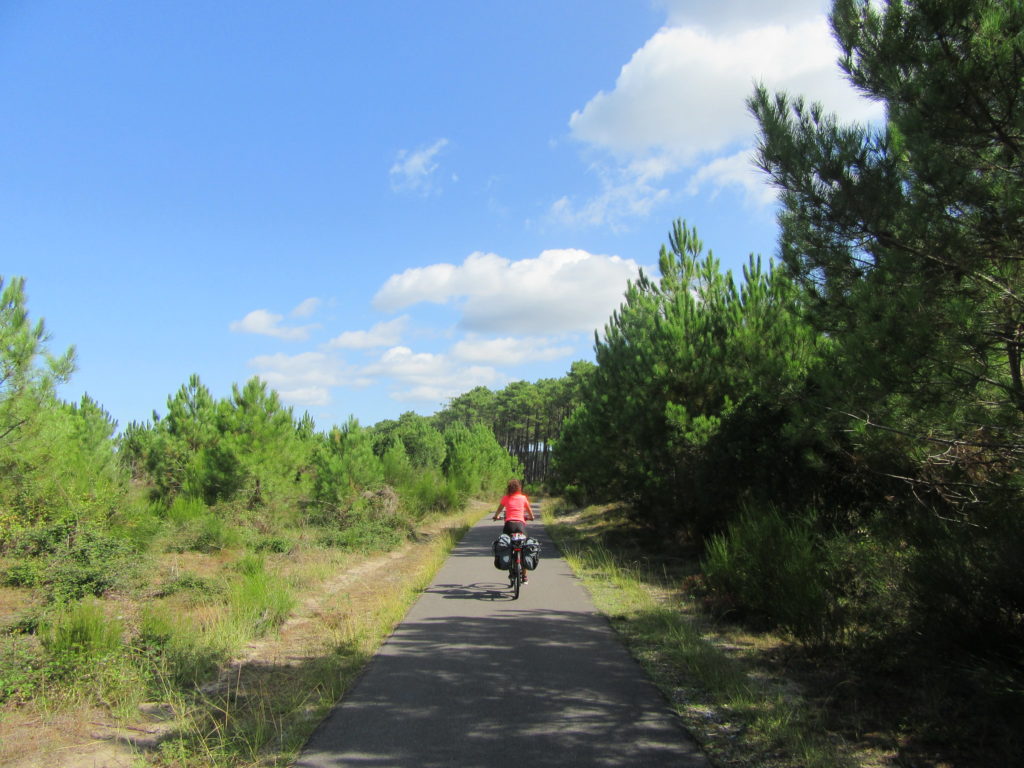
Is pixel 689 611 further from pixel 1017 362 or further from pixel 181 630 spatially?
pixel 181 630

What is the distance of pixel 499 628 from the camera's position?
7.41 meters

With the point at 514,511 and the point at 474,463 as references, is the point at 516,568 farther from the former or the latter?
the point at 474,463

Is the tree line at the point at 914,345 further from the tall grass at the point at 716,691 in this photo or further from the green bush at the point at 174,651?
the green bush at the point at 174,651

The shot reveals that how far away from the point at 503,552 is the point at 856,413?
19.8ft

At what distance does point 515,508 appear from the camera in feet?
33.9

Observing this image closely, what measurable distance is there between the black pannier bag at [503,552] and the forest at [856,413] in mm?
3017

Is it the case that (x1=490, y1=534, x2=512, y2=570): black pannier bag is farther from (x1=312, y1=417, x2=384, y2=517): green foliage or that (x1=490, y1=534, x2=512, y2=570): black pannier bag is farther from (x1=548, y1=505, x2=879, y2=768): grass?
(x1=312, y1=417, x2=384, y2=517): green foliage

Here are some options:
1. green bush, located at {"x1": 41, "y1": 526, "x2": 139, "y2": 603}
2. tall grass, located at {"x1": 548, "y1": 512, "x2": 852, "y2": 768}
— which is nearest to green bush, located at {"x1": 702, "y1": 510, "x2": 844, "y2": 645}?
tall grass, located at {"x1": 548, "y1": 512, "x2": 852, "y2": 768}

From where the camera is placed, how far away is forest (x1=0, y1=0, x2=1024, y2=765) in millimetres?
4145

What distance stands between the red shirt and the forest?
3.05 m

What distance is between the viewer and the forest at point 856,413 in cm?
414

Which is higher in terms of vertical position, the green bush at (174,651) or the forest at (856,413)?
the forest at (856,413)

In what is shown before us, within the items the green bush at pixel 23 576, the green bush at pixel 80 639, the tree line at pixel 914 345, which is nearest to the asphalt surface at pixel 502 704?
the tree line at pixel 914 345

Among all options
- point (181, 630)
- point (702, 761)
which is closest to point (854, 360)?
point (702, 761)
